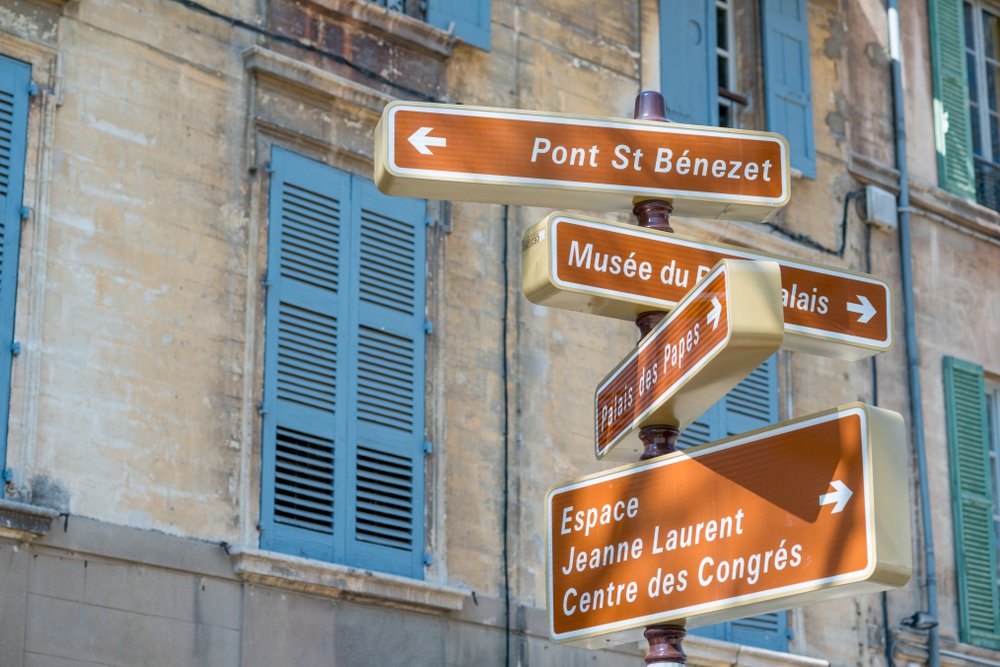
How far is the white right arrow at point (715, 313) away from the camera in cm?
446

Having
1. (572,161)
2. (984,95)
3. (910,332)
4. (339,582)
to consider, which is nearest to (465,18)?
(339,582)

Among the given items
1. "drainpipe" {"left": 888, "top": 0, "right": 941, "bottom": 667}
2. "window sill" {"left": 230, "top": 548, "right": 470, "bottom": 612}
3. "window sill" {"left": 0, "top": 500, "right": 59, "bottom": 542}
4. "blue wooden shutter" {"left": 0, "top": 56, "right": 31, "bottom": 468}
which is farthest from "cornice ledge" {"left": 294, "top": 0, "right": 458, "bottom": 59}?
"drainpipe" {"left": 888, "top": 0, "right": 941, "bottom": 667}

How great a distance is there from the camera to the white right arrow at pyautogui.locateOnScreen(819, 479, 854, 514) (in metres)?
4.30

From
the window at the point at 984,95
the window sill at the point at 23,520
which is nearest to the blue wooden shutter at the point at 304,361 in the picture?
the window sill at the point at 23,520

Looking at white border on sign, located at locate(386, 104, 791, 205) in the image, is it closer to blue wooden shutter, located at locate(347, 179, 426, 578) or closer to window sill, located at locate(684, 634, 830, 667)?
blue wooden shutter, located at locate(347, 179, 426, 578)

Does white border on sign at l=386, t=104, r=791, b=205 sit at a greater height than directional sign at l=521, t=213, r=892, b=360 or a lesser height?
greater

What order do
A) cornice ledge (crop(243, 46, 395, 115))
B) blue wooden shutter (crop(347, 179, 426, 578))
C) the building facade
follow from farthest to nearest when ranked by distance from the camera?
cornice ledge (crop(243, 46, 395, 115)) < blue wooden shutter (crop(347, 179, 426, 578)) < the building facade

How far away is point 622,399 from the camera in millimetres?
5258

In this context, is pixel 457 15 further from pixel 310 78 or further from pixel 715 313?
pixel 715 313

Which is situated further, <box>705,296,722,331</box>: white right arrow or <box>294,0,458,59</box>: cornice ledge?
<box>294,0,458,59</box>: cornice ledge

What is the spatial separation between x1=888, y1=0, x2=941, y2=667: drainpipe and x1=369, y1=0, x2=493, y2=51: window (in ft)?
12.5

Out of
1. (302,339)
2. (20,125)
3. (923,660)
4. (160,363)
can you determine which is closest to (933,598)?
(923,660)

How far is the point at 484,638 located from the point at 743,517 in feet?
17.5

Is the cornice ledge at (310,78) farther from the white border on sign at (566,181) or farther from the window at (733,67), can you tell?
the white border on sign at (566,181)
